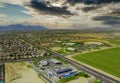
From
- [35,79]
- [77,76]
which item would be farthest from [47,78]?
[77,76]

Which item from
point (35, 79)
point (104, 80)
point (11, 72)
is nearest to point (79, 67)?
point (104, 80)

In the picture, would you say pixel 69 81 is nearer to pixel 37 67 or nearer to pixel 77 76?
pixel 77 76

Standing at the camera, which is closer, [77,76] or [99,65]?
[77,76]

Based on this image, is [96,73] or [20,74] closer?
[20,74]

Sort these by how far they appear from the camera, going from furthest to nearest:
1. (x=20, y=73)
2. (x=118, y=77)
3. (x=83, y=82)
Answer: (x=20, y=73)
(x=118, y=77)
(x=83, y=82)

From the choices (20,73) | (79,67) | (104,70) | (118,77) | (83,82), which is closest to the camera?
(83,82)

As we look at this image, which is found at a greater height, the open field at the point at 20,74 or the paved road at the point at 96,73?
the paved road at the point at 96,73

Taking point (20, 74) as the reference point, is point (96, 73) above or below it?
above

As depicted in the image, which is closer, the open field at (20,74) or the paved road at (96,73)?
the open field at (20,74)
